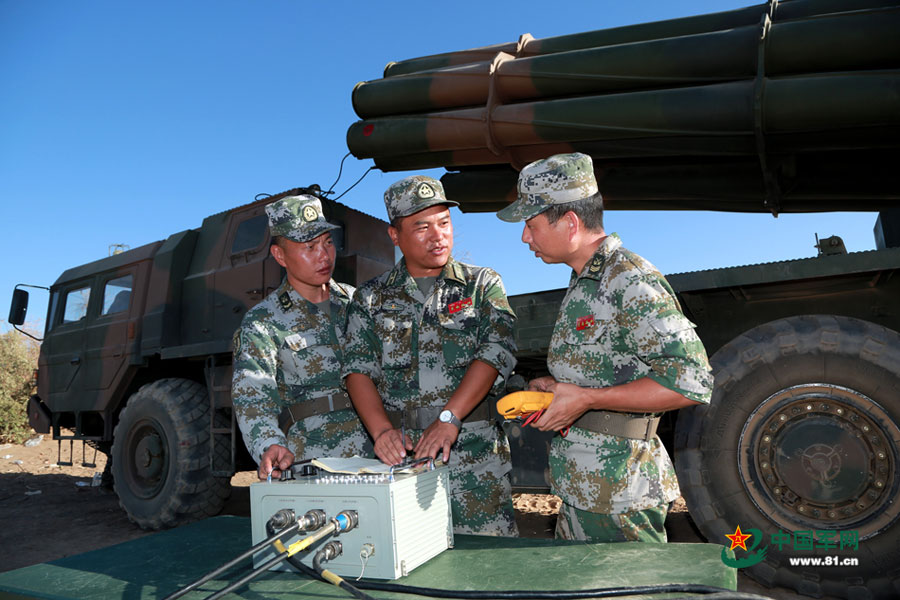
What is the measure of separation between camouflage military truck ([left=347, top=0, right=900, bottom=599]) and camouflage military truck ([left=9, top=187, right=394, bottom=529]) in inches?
48.7

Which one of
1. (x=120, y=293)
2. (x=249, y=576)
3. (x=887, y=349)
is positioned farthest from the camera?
(x=120, y=293)

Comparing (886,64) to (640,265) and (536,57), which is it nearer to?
(536,57)

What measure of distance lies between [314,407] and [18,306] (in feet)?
17.5

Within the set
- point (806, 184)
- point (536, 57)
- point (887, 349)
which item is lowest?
point (887, 349)

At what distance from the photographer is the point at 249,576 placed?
3.57ft

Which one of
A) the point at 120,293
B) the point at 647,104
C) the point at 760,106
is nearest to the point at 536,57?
the point at 647,104

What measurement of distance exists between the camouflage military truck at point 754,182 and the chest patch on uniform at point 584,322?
2.16ft

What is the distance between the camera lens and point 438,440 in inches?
74.2

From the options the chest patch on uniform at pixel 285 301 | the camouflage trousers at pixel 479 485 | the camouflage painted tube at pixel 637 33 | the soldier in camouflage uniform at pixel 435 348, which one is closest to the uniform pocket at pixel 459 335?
the soldier in camouflage uniform at pixel 435 348

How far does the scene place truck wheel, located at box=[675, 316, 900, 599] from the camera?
253 cm

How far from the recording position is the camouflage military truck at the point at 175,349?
187 inches

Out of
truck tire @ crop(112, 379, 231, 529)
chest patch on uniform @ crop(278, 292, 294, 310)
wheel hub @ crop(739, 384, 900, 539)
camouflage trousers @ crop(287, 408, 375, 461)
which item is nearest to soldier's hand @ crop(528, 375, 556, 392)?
camouflage trousers @ crop(287, 408, 375, 461)

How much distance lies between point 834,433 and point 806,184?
1.85 m

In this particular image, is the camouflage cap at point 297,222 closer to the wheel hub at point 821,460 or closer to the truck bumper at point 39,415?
the wheel hub at point 821,460
